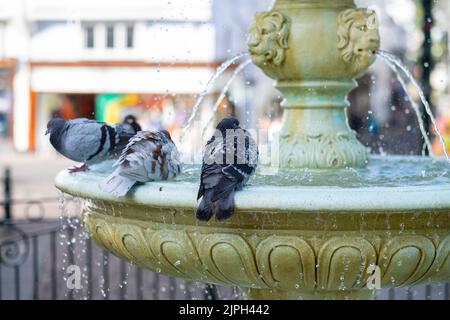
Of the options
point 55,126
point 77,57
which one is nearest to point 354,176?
point 55,126

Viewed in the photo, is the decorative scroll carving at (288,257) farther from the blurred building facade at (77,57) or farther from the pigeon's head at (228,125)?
the blurred building facade at (77,57)

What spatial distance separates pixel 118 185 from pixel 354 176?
3.73ft

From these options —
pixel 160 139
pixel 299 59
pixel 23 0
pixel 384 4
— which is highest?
pixel 23 0

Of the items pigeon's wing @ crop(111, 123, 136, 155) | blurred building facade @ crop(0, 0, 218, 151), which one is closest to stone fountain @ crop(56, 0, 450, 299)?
pigeon's wing @ crop(111, 123, 136, 155)

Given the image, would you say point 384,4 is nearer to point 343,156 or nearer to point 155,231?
point 343,156

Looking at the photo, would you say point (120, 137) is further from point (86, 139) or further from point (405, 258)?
point (405, 258)

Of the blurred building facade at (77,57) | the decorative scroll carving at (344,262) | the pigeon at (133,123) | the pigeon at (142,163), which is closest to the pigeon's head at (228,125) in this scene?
the pigeon at (142,163)

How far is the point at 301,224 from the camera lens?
295 cm

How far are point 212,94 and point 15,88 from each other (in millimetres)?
7765

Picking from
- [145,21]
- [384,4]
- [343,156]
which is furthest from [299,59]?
[145,21]

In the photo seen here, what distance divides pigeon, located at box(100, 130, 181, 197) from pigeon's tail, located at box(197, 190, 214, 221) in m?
0.33

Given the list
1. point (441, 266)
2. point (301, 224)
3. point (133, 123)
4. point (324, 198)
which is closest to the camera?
point (324, 198)
